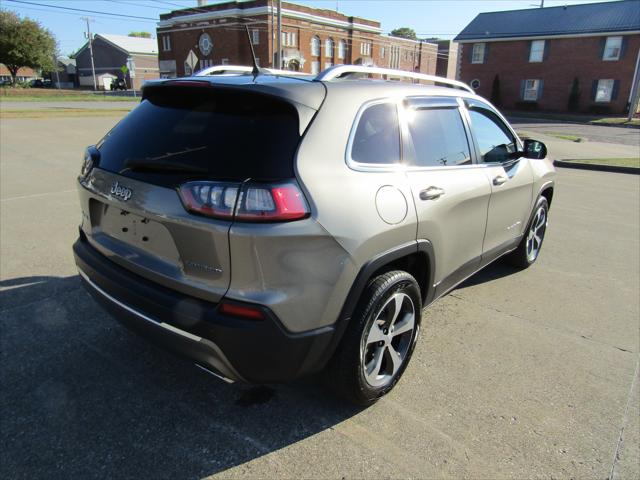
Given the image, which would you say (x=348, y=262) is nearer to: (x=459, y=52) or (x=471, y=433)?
(x=471, y=433)

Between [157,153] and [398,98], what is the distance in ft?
4.76

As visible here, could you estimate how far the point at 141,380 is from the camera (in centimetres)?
292

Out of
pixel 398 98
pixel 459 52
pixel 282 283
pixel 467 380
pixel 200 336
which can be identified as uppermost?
pixel 459 52

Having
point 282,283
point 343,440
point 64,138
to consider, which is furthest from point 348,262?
point 64,138

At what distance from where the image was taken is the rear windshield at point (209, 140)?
219 cm

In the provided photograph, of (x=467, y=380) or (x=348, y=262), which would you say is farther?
(x=467, y=380)

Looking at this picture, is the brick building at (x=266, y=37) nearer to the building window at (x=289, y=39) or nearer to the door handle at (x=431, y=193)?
the building window at (x=289, y=39)

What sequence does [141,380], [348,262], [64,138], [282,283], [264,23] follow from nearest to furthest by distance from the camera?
[282,283] → [348,262] → [141,380] → [64,138] → [264,23]

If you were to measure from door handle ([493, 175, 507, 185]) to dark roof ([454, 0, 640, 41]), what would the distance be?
144 feet

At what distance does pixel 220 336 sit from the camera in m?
2.13

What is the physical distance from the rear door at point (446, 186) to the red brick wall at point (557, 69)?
4399 centimetres

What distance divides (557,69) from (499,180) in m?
45.7

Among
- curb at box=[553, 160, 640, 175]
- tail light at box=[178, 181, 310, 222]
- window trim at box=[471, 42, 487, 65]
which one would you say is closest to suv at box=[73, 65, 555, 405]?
tail light at box=[178, 181, 310, 222]

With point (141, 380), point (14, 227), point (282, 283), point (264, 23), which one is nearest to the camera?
point (282, 283)
